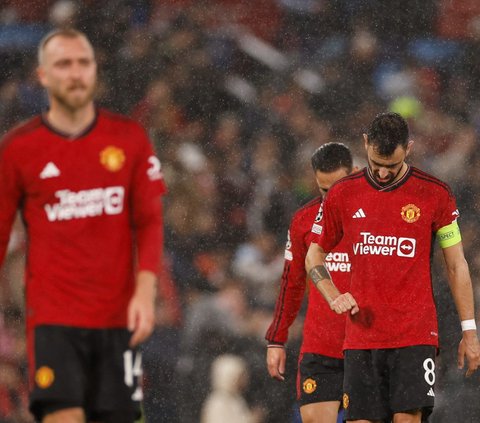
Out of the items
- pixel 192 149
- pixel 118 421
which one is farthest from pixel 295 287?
pixel 192 149

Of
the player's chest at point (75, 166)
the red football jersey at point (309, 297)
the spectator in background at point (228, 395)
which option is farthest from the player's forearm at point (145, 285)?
the spectator in background at point (228, 395)

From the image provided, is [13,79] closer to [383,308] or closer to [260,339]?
[260,339]

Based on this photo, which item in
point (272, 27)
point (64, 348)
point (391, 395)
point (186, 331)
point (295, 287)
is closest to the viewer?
point (64, 348)

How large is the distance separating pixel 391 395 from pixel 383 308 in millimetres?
407

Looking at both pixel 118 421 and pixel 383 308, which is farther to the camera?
pixel 383 308

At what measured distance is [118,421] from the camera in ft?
13.9

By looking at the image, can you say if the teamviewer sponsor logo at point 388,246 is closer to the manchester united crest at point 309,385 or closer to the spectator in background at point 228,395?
the manchester united crest at point 309,385

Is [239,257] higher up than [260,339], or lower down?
higher up

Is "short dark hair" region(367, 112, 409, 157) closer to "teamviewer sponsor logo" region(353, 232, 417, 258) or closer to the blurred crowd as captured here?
"teamviewer sponsor logo" region(353, 232, 417, 258)

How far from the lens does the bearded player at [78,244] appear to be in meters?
4.21

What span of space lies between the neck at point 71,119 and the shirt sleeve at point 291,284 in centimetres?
261

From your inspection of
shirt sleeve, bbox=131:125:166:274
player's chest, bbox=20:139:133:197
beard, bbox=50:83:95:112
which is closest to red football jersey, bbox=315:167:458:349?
shirt sleeve, bbox=131:125:166:274

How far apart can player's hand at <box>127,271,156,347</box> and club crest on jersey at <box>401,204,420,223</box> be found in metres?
1.88

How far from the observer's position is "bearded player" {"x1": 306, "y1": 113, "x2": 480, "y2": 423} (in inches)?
222
